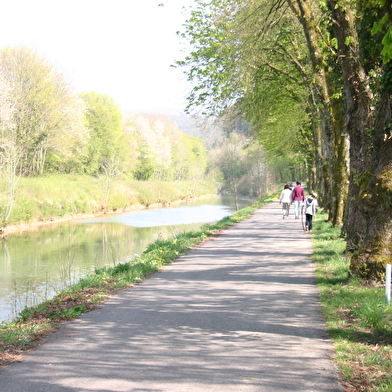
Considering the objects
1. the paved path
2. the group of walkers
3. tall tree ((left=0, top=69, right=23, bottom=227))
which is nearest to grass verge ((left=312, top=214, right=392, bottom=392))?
the paved path

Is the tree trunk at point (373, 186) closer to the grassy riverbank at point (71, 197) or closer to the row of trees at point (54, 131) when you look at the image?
the row of trees at point (54, 131)

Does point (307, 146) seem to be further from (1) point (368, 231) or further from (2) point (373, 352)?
(2) point (373, 352)

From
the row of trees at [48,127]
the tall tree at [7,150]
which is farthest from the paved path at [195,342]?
the row of trees at [48,127]

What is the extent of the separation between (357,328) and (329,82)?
13.6 metres

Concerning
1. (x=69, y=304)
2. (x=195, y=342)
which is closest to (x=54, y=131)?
(x=69, y=304)

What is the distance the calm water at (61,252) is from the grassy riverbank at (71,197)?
1.92 metres

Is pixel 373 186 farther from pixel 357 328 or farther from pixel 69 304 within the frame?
pixel 69 304

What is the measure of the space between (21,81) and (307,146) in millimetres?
25221

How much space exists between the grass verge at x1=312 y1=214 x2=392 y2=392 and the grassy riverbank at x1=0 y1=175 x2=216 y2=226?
2978 centimetres

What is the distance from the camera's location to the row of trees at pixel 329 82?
923 cm

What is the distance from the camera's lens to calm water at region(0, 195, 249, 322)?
49.9 ft

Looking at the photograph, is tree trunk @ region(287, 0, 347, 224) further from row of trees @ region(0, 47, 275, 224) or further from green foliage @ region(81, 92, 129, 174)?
green foliage @ region(81, 92, 129, 174)

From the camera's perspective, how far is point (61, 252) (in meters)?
25.2

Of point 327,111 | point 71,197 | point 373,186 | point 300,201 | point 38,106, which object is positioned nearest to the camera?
point 373,186
